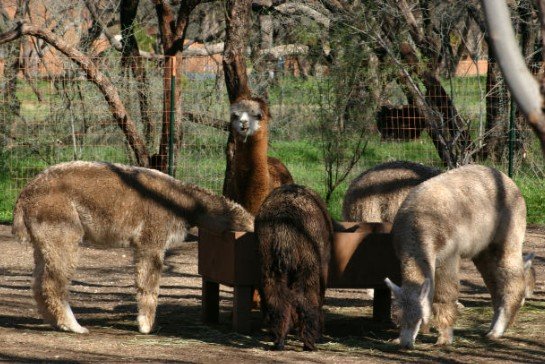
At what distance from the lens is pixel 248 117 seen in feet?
26.0

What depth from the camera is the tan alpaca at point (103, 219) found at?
23.2 ft

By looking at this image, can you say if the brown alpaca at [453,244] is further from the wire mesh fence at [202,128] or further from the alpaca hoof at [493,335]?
the wire mesh fence at [202,128]

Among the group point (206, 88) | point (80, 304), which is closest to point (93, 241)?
point (80, 304)

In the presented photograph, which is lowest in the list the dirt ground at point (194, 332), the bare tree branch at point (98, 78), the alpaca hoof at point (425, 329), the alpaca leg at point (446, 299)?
the dirt ground at point (194, 332)

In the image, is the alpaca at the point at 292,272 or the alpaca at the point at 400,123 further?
the alpaca at the point at 400,123

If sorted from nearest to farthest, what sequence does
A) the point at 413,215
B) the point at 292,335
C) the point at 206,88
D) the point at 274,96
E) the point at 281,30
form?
the point at 413,215 → the point at 292,335 → the point at 206,88 → the point at 274,96 → the point at 281,30

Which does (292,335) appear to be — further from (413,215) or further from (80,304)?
(80,304)

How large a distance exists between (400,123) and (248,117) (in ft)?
18.6

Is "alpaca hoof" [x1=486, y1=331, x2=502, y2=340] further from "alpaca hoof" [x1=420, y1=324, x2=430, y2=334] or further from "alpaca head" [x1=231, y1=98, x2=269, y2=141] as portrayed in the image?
"alpaca head" [x1=231, y1=98, x2=269, y2=141]

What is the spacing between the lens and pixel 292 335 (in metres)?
7.19

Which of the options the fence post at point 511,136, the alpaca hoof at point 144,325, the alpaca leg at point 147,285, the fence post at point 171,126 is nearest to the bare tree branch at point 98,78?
the fence post at point 171,126

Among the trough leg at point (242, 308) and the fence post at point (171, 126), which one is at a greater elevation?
the fence post at point (171, 126)

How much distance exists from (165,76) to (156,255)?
215 inches

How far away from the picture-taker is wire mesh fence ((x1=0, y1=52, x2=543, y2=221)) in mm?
12516
